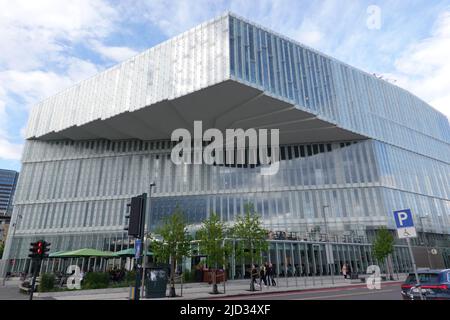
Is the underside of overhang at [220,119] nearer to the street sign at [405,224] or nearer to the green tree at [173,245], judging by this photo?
the green tree at [173,245]

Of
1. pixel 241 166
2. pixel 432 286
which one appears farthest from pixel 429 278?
pixel 241 166

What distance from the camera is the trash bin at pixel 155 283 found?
18.4m

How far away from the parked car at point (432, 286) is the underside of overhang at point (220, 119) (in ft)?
91.1

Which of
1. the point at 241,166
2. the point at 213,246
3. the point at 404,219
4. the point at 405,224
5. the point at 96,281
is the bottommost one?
the point at 96,281

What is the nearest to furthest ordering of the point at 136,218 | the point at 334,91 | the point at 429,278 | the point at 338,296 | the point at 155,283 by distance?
1. the point at 429,278
2. the point at 136,218
3. the point at 338,296
4. the point at 155,283
5. the point at 334,91

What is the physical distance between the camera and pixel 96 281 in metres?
23.5

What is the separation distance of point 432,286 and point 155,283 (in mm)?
13994

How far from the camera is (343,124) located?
154 ft

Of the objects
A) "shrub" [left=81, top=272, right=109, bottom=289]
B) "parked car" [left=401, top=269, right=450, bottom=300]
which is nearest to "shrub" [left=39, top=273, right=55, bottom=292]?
"shrub" [left=81, top=272, right=109, bottom=289]

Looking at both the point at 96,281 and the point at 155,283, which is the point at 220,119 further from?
the point at 155,283

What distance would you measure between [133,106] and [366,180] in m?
36.6

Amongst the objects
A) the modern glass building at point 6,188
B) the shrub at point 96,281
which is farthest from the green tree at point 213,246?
the modern glass building at point 6,188

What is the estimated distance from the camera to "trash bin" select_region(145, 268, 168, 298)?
1839cm
